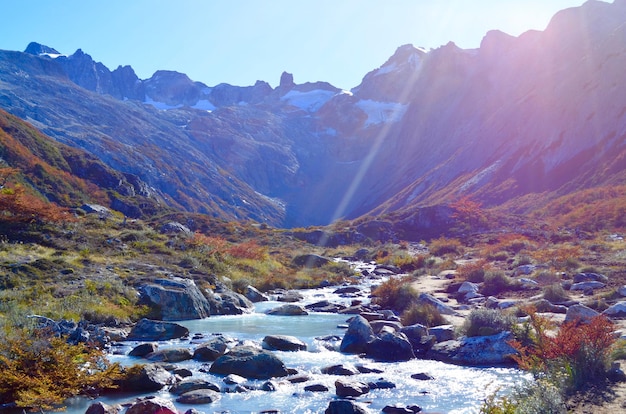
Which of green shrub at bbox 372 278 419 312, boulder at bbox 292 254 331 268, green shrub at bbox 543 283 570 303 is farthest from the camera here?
boulder at bbox 292 254 331 268

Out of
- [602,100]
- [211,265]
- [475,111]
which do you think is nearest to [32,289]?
[211,265]

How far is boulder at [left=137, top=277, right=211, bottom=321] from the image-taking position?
74.8 feet

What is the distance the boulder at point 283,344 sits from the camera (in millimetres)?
17517

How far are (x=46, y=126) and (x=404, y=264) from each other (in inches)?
4567

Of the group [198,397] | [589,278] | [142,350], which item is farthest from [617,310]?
[142,350]

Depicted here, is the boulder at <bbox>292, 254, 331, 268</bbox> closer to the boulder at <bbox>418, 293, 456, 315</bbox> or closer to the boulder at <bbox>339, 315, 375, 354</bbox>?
the boulder at <bbox>418, 293, 456, 315</bbox>

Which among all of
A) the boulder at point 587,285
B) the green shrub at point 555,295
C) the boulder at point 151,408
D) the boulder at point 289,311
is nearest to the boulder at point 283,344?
the boulder at point 289,311

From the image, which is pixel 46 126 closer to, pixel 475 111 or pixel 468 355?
pixel 475 111

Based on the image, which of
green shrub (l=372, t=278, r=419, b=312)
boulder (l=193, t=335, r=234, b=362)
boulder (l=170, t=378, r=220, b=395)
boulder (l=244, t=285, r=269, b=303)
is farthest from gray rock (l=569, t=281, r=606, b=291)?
boulder (l=170, t=378, r=220, b=395)

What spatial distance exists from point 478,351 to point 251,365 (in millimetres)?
6665

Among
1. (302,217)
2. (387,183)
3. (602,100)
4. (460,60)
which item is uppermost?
(460,60)

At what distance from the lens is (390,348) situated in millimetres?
16266

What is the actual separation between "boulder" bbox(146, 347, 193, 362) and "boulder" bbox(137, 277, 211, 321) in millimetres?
7028

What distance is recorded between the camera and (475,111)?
144500 millimetres
